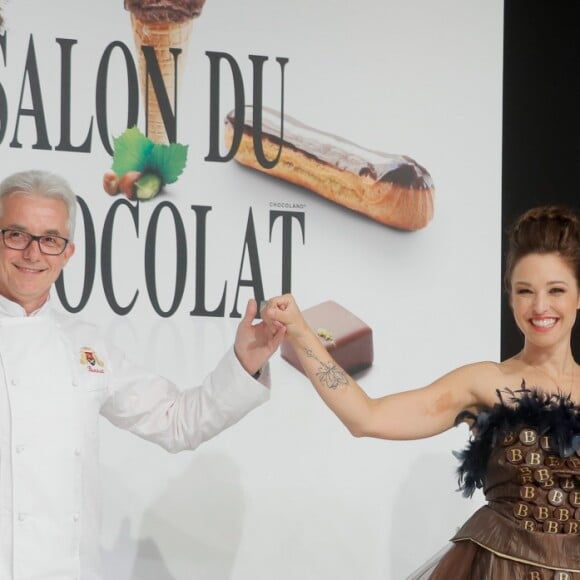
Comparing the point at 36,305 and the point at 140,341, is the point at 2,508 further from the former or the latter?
the point at 140,341

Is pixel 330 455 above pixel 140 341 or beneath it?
beneath

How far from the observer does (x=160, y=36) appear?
3.43 m

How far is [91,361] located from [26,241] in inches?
11.4

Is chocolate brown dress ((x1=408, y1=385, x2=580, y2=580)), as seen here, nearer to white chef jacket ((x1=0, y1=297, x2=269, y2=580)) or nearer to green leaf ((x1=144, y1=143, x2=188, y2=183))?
white chef jacket ((x1=0, y1=297, x2=269, y2=580))

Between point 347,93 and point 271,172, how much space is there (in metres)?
0.34

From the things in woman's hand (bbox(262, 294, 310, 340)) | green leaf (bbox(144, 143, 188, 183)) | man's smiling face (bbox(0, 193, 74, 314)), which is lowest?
woman's hand (bbox(262, 294, 310, 340))

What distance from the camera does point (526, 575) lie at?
95.8 inches

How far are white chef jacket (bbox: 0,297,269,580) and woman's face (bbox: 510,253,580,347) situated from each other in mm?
587

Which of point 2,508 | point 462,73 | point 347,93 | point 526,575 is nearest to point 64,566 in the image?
point 2,508

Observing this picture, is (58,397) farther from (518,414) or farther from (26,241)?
(518,414)

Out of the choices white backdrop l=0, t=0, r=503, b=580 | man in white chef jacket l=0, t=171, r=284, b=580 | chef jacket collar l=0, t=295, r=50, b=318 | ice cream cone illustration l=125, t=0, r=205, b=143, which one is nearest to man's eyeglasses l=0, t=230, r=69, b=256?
man in white chef jacket l=0, t=171, r=284, b=580

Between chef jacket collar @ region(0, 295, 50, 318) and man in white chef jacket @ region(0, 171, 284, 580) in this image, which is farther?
chef jacket collar @ region(0, 295, 50, 318)

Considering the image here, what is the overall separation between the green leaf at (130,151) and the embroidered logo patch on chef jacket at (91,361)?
3.00 ft

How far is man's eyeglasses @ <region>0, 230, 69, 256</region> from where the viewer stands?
8.12 feet
